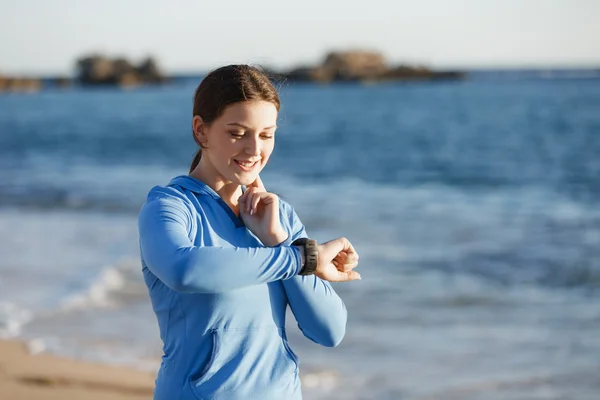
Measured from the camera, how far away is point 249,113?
2275 millimetres

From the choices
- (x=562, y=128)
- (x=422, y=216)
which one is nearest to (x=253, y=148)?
(x=422, y=216)

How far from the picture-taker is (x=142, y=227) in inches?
87.4

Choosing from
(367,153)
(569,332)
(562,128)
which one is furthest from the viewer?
(562,128)

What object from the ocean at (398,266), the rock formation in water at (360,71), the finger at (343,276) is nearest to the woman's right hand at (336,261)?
the finger at (343,276)

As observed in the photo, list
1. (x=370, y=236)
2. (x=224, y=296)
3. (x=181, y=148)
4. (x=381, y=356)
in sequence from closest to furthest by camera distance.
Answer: (x=224, y=296), (x=381, y=356), (x=370, y=236), (x=181, y=148)

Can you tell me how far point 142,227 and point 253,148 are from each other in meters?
0.34

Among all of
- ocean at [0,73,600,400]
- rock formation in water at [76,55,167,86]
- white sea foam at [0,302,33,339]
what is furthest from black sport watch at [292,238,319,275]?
rock formation in water at [76,55,167,86]

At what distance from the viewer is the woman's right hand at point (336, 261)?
2.31 meters

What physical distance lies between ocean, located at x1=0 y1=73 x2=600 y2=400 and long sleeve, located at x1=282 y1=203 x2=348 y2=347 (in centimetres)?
75

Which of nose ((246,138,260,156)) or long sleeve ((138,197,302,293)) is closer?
long sleeve ((138,197,302,293))

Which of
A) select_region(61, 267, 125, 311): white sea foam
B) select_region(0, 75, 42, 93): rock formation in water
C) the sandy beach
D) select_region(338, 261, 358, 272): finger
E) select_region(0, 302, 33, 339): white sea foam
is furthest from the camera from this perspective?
select_region(0, 75, 42, 93): rock formation in water

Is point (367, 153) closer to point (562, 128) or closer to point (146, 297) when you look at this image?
point (562, 128)

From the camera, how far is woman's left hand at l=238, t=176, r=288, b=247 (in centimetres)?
231

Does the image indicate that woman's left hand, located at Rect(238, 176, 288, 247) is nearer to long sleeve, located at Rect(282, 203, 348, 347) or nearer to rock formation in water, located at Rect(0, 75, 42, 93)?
long sleeve, located at Rect(282, 203, 348, 347)
